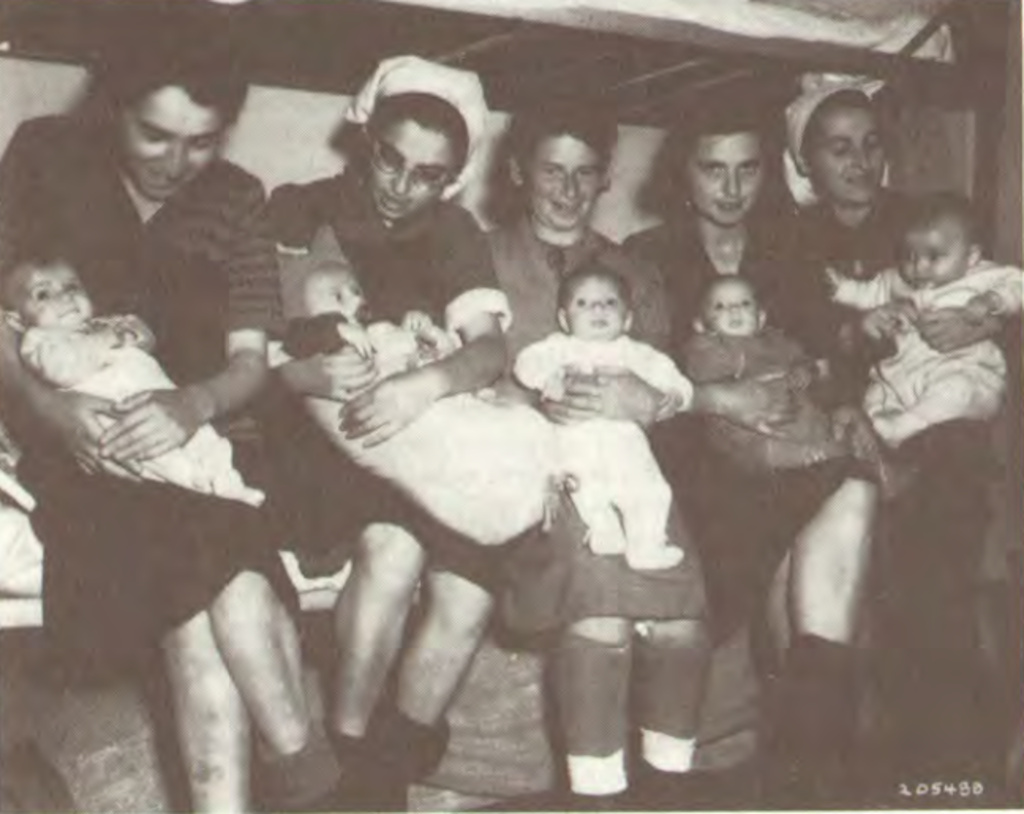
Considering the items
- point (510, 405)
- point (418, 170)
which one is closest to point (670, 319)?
point (510, 405)

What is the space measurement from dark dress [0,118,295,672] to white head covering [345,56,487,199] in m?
0.18

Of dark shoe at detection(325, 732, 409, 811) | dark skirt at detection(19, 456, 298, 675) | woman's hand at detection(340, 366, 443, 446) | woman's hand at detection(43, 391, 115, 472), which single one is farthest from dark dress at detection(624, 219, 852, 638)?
woman's hand at detection(43, 391, 115, 472)

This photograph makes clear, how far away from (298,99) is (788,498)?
82 centimetres

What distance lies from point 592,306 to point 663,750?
0.57 metres

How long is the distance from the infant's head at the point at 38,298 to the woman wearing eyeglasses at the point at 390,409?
252 millimetres

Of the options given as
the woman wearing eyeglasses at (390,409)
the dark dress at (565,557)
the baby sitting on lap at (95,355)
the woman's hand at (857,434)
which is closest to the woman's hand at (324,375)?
the woman wearing eyeglasses at (390,409)

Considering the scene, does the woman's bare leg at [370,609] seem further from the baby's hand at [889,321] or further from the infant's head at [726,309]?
the baby's hand at [889,321]

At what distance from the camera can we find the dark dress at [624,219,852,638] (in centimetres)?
195

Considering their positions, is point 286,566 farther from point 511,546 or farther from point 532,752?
point 532,752

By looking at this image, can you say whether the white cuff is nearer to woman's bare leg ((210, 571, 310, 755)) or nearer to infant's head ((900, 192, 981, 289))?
woman's bare leg ((210, 571, 310, 755))

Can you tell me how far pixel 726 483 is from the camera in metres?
1.98

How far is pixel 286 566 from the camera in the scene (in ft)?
5.97

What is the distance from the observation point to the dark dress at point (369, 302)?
6.02ft

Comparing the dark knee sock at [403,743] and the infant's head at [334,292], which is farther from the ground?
the infant's head at [334,292]
